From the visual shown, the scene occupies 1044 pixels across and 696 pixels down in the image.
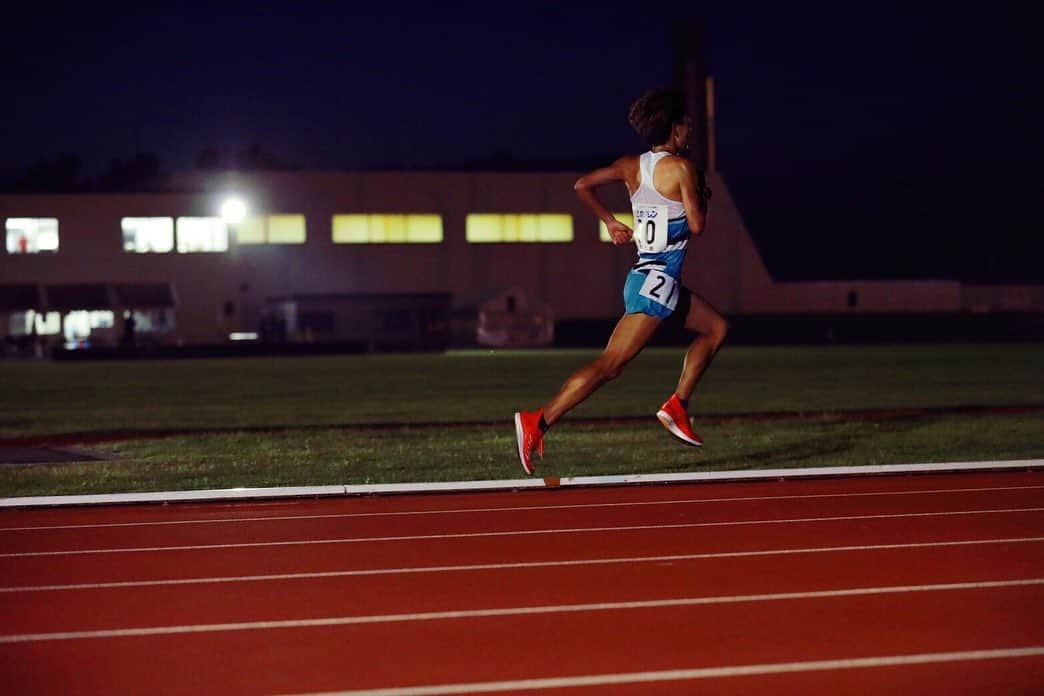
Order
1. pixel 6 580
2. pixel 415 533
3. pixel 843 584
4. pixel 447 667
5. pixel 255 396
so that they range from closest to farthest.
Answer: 1. pixel 447 667
2. pixel 843 584
3. pixel 6 580
4. pixel 415 533
5. pixel 255 396

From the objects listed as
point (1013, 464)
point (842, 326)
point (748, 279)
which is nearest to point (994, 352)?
point (842, 326)

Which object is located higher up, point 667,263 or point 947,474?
point 667,263

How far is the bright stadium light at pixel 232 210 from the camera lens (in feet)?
230

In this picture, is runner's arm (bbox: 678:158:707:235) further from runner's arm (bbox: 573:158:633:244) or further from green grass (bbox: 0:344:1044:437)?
green grass (bbox: 0:344:1044:437)

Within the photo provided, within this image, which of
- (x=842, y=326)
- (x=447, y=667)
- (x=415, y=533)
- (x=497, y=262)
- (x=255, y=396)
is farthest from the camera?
(x=497, y=262)

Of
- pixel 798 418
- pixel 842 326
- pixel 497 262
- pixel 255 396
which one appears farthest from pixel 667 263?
pixel 497 262

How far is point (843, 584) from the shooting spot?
→ 7.29 metres

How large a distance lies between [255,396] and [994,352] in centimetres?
2875

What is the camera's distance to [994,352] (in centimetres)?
4884

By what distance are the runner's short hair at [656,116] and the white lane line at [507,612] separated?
11.6ft

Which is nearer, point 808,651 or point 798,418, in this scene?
point 808,651

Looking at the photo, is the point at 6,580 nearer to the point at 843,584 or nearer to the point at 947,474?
the point at 843,584

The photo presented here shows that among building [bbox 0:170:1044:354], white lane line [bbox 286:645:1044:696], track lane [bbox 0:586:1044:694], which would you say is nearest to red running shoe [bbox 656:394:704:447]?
track lane [bbox 0:586:1044:694]

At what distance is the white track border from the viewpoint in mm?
11094
